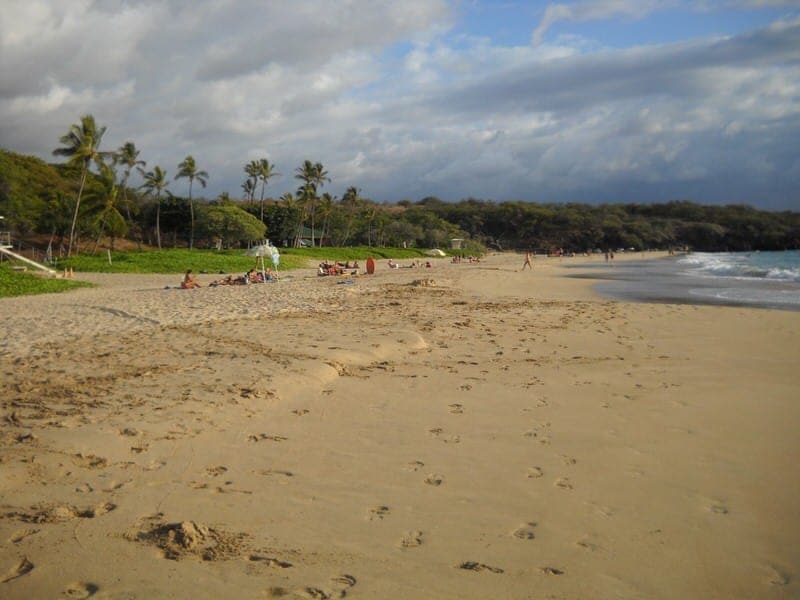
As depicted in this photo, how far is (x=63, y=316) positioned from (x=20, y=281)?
11.8 m

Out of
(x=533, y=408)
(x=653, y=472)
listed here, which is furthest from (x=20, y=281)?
(x=653, y=472)

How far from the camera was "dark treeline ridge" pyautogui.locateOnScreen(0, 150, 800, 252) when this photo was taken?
166 feet

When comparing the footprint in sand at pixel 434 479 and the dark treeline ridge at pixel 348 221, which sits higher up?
the dark treeline ridge at pixel 348 221

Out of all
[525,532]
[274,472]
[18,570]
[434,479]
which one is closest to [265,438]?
[274,472]

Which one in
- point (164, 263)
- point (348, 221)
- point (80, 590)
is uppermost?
point (348, 221)

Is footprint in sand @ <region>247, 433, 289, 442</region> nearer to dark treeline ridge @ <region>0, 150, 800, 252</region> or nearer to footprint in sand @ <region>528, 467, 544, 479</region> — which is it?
footprint in sand @ <region>528, 467, 544, 479</region>

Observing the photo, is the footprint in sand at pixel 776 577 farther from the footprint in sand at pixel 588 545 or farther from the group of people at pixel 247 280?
the group of people at pixel 247 280

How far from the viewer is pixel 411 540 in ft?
11.8

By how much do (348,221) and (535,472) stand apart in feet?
227

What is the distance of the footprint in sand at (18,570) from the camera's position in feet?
10.3

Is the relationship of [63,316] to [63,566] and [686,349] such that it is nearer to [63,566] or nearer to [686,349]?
[63,566]

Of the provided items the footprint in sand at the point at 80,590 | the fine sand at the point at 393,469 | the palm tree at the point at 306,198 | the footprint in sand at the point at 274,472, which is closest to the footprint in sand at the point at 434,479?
the fine sand at the point at 393,469

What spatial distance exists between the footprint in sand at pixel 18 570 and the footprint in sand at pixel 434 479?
8.20 ft

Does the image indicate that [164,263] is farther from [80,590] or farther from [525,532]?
[525,532]
